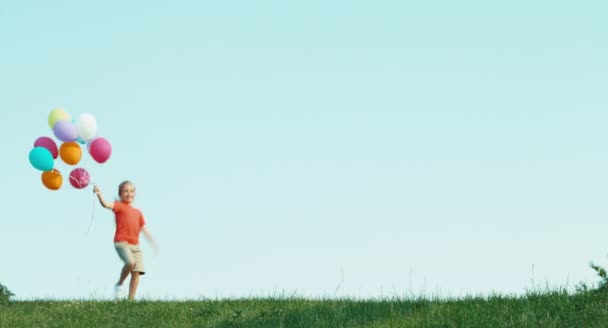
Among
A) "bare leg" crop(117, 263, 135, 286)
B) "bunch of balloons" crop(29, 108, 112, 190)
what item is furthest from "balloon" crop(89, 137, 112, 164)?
"bare leg" crop(117, 263, 135, 286)

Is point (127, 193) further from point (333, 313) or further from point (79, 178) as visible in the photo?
point (333, 313)

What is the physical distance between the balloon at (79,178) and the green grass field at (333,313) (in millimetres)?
2409

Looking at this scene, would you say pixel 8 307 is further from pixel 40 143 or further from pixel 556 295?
pixel 556 295

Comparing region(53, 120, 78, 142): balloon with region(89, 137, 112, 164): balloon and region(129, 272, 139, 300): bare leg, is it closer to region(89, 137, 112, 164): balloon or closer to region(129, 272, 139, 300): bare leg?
region(89, 137, 112, 164): balloon

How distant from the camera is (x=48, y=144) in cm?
1594

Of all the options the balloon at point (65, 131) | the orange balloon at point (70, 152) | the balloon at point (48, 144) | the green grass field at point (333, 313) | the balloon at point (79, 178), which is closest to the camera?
the green grass field at point (333, 313)

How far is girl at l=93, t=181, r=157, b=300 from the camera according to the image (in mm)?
15633

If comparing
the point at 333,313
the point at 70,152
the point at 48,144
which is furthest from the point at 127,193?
the point at 333,313

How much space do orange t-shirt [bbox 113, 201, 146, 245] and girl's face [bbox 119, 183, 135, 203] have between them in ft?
0.32

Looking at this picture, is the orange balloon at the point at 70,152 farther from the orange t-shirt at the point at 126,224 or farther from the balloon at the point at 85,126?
the orange t-shirt at the point at 126,224

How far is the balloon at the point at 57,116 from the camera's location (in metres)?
15.9

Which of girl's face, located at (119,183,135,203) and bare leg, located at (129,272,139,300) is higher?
girl's face, located at (119,183,135,203)

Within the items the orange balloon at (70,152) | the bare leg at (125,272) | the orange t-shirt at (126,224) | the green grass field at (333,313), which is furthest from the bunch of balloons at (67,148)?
the green grass field at (333,313)

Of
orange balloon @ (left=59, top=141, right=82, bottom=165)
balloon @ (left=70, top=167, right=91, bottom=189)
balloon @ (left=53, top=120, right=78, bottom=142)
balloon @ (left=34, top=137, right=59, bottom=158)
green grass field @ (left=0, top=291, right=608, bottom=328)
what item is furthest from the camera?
balloon @ (left=34, top=137, right=59, bottom=158)
